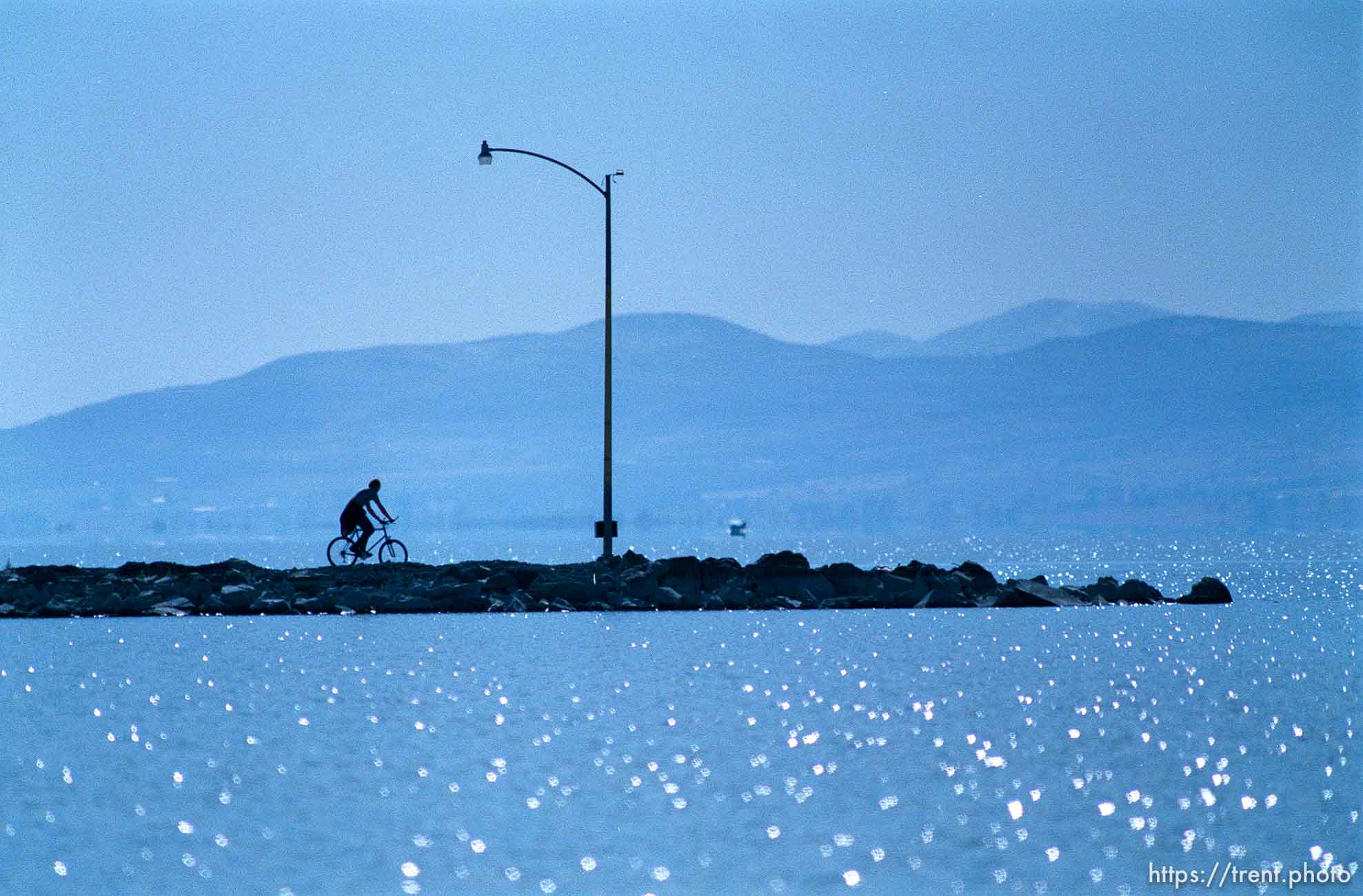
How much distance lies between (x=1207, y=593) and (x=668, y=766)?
2860 centimetres

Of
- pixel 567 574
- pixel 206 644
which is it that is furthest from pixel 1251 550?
Result: pixel 206 644

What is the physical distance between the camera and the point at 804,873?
10.3 metres

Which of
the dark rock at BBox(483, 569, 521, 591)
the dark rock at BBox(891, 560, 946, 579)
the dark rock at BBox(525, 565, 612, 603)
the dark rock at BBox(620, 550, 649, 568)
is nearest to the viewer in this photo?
the dark rock at BBox(525, 565, 612, 603)

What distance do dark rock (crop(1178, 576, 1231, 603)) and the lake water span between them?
13561 mm

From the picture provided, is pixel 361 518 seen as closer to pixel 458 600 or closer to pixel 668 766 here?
pixel 458 600

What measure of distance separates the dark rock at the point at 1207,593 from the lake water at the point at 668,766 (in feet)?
44.5

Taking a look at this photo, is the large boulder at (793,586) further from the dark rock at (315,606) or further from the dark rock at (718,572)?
the dark rock at (315,606)

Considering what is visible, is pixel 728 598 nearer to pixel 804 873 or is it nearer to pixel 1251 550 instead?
pixel 804 873

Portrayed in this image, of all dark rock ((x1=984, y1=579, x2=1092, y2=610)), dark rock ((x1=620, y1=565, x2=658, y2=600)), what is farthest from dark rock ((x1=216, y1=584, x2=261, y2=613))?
dark rock ((x1=984, y1=579, x2=1092, y2=610))

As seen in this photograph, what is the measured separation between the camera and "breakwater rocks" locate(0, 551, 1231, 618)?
35.1 meters

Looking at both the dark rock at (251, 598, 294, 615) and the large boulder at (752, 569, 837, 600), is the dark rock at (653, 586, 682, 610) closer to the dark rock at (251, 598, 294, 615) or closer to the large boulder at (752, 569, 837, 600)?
the large boulder at (752, 569, 837, 600)

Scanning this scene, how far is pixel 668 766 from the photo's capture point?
14141 mm

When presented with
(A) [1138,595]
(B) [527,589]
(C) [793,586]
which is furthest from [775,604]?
(A) [1138,595]

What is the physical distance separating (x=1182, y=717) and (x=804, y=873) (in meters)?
7.97
